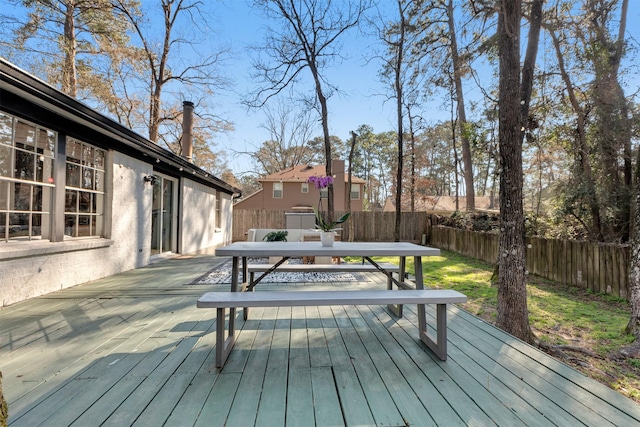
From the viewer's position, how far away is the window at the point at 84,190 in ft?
13.9

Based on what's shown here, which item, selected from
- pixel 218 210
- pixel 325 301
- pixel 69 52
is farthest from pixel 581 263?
pixel 69 52

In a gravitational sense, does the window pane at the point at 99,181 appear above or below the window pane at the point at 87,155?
below

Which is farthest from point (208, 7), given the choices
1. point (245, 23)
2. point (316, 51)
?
point (316, 51)

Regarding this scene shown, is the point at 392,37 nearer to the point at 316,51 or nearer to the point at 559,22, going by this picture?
the point at 316,51

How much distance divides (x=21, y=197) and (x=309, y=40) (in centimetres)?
815

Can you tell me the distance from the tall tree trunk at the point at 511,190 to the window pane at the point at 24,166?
5.63 meters

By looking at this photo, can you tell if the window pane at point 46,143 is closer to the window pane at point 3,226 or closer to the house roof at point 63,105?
the house roof at point 63,105

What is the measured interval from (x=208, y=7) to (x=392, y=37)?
6.91 meters

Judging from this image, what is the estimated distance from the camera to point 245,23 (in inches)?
365

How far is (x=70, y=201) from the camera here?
14.0 feet

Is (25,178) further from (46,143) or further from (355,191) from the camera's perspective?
(355,191)

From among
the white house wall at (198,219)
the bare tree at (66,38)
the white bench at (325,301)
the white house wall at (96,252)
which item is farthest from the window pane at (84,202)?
the bare tree at (66,38)

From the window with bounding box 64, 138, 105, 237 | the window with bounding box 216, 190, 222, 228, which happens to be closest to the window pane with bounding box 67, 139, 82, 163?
the window with bounding box 64, 138, 105, 237

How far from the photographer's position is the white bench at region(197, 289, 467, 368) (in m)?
1.98
